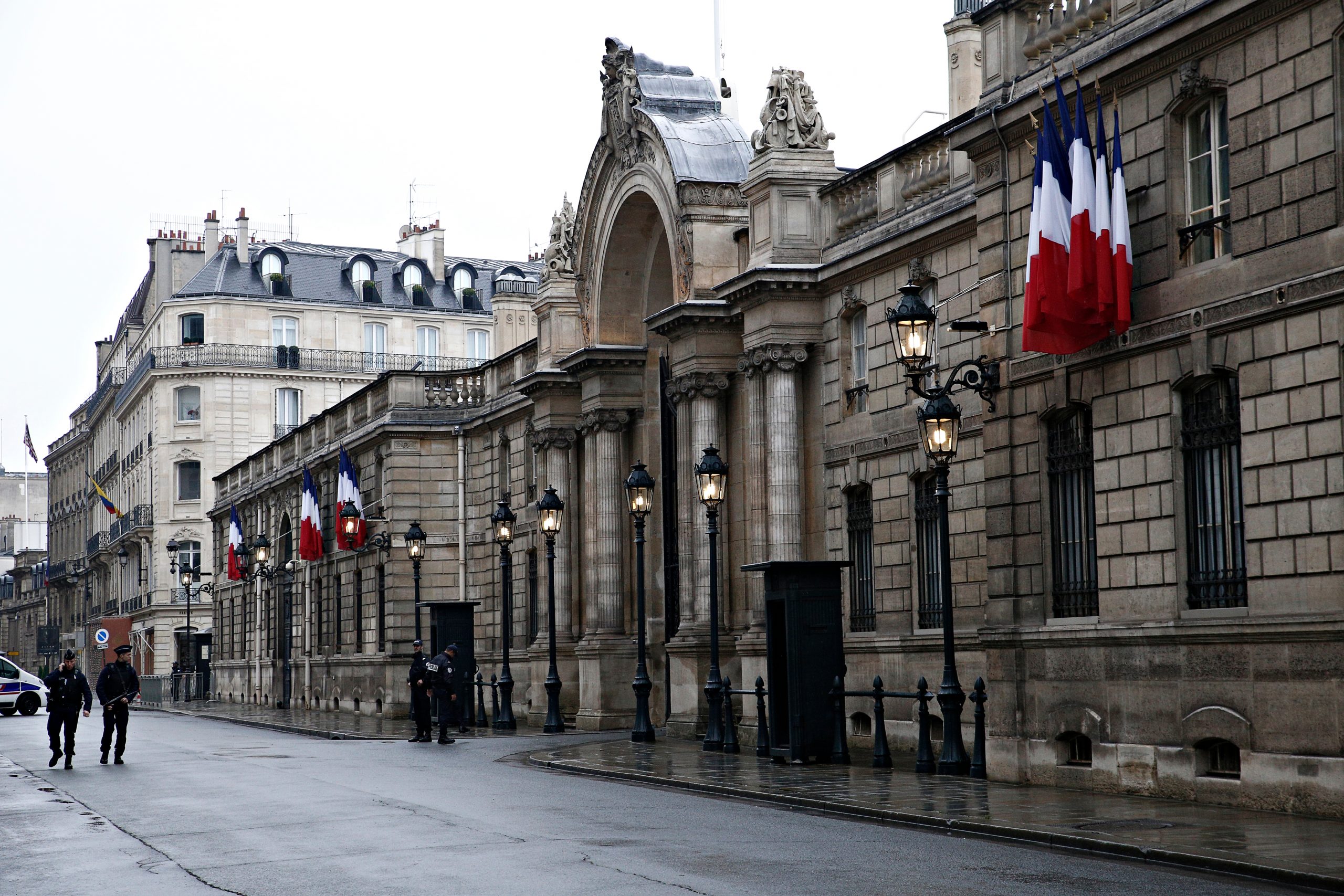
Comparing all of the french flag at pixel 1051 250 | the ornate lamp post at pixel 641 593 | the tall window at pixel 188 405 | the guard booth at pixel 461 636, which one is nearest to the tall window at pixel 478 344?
the tall window at pixel 188 405

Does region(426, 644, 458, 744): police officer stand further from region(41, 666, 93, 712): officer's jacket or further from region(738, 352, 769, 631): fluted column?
region(41, 666, 93, 712): officer's jacket

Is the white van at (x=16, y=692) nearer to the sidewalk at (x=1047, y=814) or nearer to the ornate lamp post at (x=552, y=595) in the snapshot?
the ornate lamp post at (x=552, y=595)

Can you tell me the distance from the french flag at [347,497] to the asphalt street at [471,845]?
2412 centimetres

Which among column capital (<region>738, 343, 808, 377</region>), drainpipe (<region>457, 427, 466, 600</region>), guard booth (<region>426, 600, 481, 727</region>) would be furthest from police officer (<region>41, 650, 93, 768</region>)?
drainpipe (<region>457, 427, 466, 600</region>)

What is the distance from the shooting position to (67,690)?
28.1m

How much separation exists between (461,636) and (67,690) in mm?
12401

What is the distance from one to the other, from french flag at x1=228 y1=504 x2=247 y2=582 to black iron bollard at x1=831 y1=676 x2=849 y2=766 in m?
46.7

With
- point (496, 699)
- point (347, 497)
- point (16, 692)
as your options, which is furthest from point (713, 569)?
point (16, 692)

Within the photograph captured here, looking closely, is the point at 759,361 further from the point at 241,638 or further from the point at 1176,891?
the point at 241,638

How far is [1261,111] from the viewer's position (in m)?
17.2

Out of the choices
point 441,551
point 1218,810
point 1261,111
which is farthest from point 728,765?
point 441,551

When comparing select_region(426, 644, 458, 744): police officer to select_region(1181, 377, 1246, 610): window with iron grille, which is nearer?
select_region(1181, 377, 1246, 610): window with iron grille

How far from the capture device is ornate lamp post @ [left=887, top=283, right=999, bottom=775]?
20.8 metres

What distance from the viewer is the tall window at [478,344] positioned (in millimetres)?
89312
